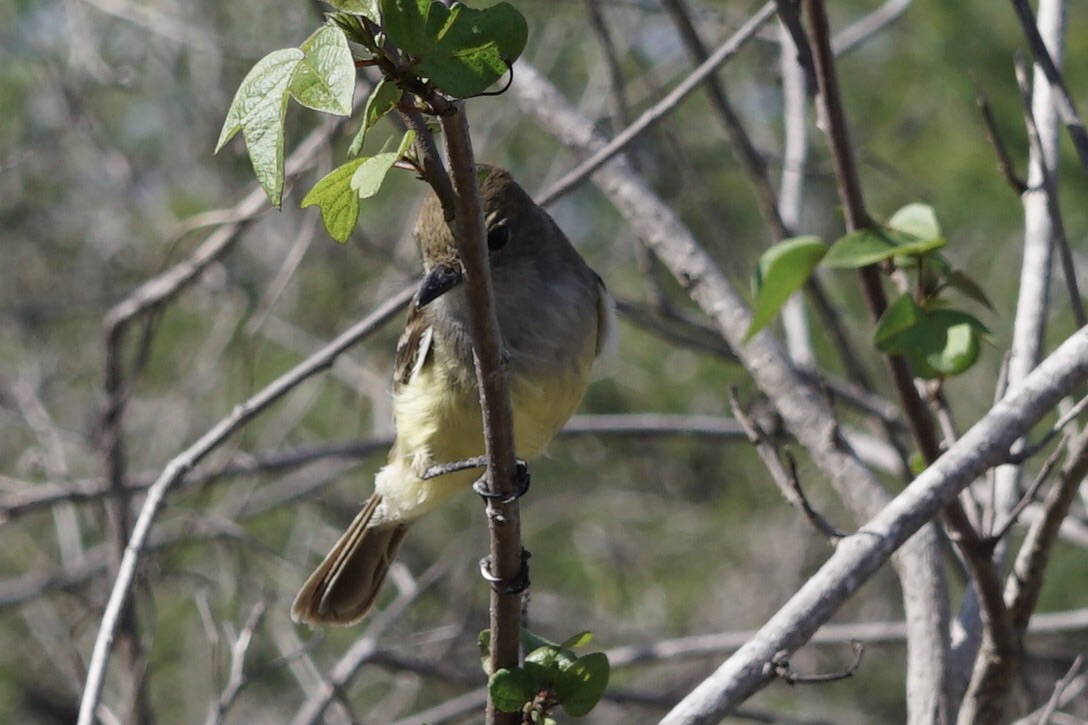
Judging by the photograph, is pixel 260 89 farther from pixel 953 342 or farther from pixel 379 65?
pixel 953 342

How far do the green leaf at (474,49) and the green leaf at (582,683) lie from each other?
0.94 metres

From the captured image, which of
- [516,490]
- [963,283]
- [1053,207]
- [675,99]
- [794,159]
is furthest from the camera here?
[794,159]

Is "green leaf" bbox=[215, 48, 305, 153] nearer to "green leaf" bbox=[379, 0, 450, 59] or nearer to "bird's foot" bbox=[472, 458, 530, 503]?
"green leaf" bbox=[379, 0, 450, 59]

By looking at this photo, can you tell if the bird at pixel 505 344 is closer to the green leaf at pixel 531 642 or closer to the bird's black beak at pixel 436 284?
the bird's black beak at pixel 436 284

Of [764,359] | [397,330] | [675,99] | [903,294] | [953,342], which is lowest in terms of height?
[953,342]

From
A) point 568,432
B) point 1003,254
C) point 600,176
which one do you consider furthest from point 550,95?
point 1003,254

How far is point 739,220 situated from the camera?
28.4ft

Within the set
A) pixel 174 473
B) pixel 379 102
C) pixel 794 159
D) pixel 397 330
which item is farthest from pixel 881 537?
pixel 397 330

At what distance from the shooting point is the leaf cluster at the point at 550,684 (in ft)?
6.51

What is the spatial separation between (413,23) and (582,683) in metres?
1.04

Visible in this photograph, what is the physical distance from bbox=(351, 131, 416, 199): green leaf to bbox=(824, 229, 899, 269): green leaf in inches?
44.2

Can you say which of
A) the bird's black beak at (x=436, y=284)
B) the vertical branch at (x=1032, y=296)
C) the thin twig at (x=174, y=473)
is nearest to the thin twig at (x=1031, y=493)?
the vertical branch at (x=1032, y=296)

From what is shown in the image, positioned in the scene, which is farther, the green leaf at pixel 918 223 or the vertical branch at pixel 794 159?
the vertical branch at pixel 794 159

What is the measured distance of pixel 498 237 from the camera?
→ 10.6 ft
